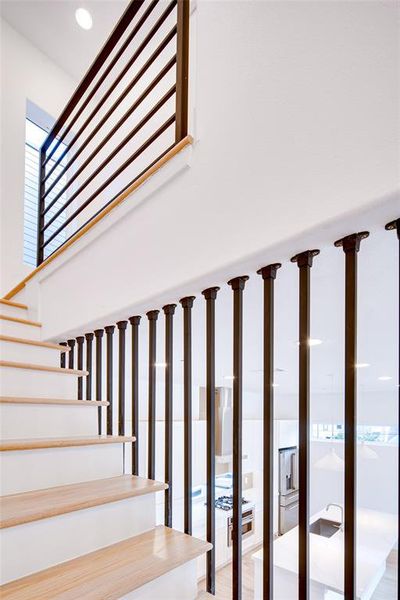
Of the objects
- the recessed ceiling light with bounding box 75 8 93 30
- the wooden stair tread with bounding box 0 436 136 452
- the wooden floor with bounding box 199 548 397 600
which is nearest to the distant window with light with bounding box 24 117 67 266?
the recessed ceiling light with bounding box 75 8 93 30

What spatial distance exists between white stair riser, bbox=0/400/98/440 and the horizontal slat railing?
3.47ft

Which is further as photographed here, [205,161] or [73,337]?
[73,337]

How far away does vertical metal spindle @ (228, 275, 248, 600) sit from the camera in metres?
1.35

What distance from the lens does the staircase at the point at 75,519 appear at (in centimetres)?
114

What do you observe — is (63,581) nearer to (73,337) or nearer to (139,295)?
(139,295)

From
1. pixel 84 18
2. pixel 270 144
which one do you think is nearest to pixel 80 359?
pixel 270 144

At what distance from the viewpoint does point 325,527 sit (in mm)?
5547

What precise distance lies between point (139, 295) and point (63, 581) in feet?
3.41

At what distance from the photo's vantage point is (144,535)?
4.88 feet

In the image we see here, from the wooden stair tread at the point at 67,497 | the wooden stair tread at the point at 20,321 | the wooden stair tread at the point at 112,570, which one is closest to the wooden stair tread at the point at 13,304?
the wooden stair tread at the point at 20,321

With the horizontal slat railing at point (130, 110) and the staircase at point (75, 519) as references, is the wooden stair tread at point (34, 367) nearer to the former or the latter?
the staircase at point (75, 519)

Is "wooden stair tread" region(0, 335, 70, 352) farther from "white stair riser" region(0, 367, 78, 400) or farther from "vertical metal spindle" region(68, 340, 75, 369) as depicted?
"white stair riser" region(0, 367, 78, 400)

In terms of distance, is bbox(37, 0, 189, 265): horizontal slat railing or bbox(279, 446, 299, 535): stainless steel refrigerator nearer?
bbox(37, 0, 189, 265): horizontal slat railing

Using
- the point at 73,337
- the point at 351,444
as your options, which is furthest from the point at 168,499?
the point at 73,337
